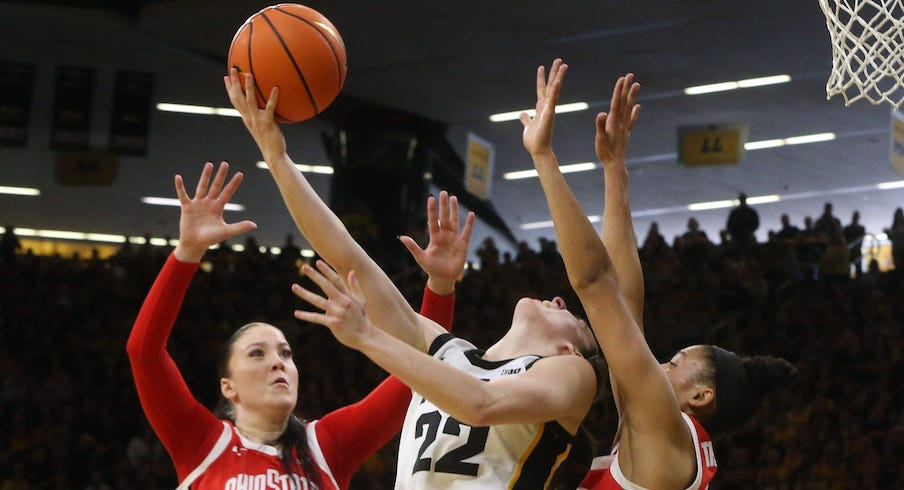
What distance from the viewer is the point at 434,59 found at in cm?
1193

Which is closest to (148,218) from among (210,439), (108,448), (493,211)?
(493,211)

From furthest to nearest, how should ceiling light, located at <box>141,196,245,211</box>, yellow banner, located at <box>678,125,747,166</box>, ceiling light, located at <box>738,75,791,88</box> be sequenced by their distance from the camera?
1. ceiling light, located at <box>141,196,245,211</box>
2. yellow banner, located at <box>678,125,747,166</box>
3. ceiling light, located at <box>738,75,791,88</box>

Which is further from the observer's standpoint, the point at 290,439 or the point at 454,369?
the point at 290,439

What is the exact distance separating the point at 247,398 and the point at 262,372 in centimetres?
8

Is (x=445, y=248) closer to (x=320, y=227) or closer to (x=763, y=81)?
(x=320, y=227)

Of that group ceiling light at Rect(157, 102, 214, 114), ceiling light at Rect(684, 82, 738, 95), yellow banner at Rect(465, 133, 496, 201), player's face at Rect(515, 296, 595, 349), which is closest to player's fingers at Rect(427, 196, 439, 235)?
player's face at Rect(515, 296, 595, 349)

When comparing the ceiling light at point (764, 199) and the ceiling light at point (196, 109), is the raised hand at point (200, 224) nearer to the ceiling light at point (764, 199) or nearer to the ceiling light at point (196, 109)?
the ceiling light at point (196, 109)

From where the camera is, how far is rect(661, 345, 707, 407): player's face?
122 inches

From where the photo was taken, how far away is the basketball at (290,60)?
2.98 m

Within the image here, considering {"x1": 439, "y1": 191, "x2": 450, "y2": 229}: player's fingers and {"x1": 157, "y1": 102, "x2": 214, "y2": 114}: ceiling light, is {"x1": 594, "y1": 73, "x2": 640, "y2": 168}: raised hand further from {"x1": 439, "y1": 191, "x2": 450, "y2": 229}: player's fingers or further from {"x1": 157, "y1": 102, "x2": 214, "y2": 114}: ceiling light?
{"x1": 157, "y1": 102, "x2": 214, "y2": 114}: ceiling light

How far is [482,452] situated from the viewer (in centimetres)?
262

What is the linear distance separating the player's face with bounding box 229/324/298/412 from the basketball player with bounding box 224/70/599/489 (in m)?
0.43

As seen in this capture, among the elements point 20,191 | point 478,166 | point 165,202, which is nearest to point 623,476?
point 478,166

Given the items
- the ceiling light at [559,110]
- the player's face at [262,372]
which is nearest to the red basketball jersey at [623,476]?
the player's face at [262,372]
